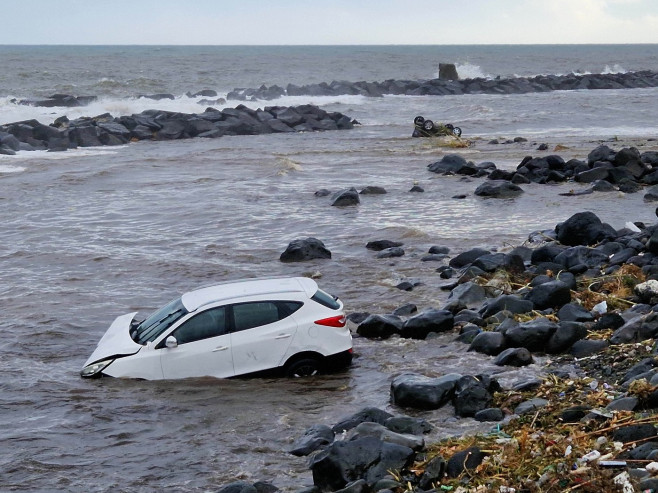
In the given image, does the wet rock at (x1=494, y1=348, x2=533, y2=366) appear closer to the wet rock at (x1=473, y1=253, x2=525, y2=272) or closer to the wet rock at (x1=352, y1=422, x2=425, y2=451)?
the wet rock at (x1=352, y1=422, x2=425, y2=451)

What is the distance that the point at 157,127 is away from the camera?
4600 cm

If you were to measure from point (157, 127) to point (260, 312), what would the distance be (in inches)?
1389

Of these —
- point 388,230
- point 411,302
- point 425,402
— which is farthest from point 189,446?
point 388,230

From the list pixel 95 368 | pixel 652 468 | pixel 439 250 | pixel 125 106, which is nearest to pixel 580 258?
pixel 439 250

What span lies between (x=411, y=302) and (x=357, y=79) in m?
81.5

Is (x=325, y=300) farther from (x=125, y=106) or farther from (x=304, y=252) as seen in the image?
(x=125, y=106)

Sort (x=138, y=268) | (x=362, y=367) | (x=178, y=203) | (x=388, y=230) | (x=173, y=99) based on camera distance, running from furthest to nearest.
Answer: (x=173, y=99) < (x=178, y=203) < (x=388, y=230) < (x=138, y=268) < (x=362, y=367)

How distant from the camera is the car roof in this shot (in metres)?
12.5

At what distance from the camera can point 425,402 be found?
10.9m

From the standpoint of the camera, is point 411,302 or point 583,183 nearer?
point 411,302

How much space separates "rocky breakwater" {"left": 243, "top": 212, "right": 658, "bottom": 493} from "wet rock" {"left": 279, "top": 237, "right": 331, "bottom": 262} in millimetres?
3006

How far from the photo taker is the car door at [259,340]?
1215 centimetres

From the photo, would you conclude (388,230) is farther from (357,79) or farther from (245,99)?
(357,79)

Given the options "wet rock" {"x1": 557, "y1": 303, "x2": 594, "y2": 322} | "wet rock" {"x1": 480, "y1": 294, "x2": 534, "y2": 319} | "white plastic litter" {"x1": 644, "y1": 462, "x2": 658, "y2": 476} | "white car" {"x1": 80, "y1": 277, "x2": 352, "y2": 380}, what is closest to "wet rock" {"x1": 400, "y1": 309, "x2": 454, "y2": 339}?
"wet rock" {"x1": 480, "y1": 294, "x2": 534, "y2": 319}
